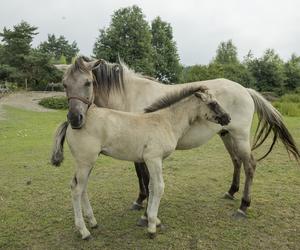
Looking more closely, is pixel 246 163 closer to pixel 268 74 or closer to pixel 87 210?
pixel 87 210

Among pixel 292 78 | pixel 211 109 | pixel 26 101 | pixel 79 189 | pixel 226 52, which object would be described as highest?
pixel 226 52

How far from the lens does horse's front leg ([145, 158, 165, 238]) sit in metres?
3.64

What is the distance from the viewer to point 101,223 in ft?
14.1

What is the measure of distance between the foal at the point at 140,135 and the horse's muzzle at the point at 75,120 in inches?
3.0

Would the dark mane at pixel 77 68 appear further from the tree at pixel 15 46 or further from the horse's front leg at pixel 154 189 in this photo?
the tree at pixel 15 46

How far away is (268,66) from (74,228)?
33086mm

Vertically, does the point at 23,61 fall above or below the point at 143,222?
above

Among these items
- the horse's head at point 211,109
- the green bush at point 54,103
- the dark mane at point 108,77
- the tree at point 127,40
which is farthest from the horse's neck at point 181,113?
the tree at point 127,40

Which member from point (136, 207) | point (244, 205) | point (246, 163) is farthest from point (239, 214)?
point (136, 207)

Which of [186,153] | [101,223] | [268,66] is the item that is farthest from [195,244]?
[268,66]

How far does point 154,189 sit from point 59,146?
46.2 inches

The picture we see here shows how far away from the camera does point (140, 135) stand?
367 cm

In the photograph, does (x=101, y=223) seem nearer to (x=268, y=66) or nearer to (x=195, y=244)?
(x=195, y=244)

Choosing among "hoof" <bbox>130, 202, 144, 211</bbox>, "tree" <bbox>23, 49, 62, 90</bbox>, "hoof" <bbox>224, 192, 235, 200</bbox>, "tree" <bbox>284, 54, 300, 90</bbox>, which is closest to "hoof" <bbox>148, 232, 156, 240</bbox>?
"hoof" <bbox>130, 202, 144, 211</bbox>
